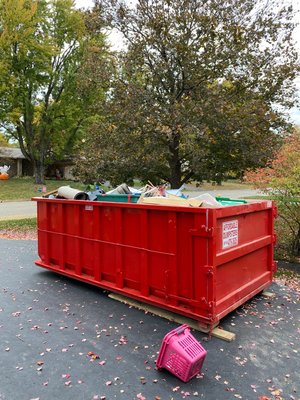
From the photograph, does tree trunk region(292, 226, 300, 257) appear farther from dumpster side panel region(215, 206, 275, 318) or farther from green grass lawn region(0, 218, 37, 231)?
green grass lawn region(0, 218, 37, 231)

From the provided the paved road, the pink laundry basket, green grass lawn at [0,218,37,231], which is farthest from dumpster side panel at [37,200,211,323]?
green grass lawn at [0,218,37,231]

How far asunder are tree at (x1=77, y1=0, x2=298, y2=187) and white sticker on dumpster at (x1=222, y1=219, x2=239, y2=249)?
454cm

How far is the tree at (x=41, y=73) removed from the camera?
22.8 m

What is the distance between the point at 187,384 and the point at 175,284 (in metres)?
1.15

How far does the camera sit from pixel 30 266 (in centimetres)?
620

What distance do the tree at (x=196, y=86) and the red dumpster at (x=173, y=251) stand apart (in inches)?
163

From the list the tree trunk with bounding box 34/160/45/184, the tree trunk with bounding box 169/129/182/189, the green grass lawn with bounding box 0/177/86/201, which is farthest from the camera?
the tree trunk with bounding box 34/160/45/184

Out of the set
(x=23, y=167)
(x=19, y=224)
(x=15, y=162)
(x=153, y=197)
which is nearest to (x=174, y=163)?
(x=19, y=224)

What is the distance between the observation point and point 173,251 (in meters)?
3.66

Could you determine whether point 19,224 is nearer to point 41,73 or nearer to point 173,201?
point 173,201

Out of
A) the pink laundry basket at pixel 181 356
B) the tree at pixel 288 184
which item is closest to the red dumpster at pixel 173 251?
the pink laundry basket at pixel 181 356

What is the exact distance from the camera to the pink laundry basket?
2666 mm

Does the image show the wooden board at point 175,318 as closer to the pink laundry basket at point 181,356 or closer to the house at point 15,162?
the pink laundry basket at point 181,356

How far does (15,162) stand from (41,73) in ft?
46.6
